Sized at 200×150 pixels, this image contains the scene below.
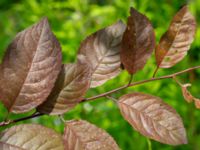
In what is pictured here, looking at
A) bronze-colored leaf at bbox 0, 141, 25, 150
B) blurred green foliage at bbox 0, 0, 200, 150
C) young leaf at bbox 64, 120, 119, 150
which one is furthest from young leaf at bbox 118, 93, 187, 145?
blurred green foliage at bbox 0, 0, 200, 150

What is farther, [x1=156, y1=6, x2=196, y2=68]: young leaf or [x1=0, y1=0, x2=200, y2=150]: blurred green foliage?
[x1=0, y1=0, x2=200, y2=150]: blurred green foliage

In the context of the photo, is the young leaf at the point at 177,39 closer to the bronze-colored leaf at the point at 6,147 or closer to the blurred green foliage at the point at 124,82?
the bronze-colored leaf at the point at 6,147

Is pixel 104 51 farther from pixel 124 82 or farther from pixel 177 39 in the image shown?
pixel 124 82

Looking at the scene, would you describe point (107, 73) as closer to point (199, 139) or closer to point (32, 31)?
point (32, 31)

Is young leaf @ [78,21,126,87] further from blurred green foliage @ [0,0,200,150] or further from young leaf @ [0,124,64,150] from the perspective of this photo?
blurred green foliage @ [0,0,200,150]

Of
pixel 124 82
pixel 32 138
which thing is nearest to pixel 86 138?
pixel 32 138

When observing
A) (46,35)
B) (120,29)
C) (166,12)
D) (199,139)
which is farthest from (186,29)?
(166,12)
